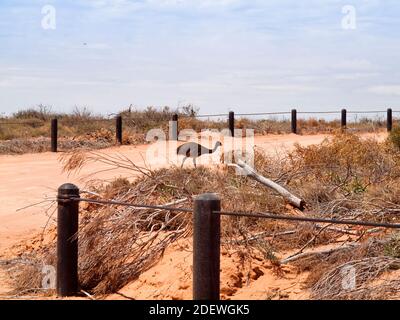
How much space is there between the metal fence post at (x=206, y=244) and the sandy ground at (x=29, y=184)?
1.42 metres

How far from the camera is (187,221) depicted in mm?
8461

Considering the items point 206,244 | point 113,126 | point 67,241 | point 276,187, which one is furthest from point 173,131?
point 206,244

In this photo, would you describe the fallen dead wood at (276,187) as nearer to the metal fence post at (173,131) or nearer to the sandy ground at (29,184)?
the sandy ground at (29,184)

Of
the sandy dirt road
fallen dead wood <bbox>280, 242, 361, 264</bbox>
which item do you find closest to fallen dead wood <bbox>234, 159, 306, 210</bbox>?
fallen dead wood <bbox>280, 242, 361, 264</bbox>

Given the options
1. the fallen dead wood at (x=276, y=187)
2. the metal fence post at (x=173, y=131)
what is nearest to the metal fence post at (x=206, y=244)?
the fallen dead wood at (x=276, y=187)

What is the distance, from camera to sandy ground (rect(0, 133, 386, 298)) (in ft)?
38.7

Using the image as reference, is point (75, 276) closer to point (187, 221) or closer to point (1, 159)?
point (187, 221)

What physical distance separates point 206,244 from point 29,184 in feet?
37.7

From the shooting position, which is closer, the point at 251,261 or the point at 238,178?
the point at 251,261

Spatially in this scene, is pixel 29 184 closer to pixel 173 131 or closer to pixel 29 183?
pixel 29 183

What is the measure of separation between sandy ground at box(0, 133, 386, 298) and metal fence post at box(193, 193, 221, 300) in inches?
55.8
